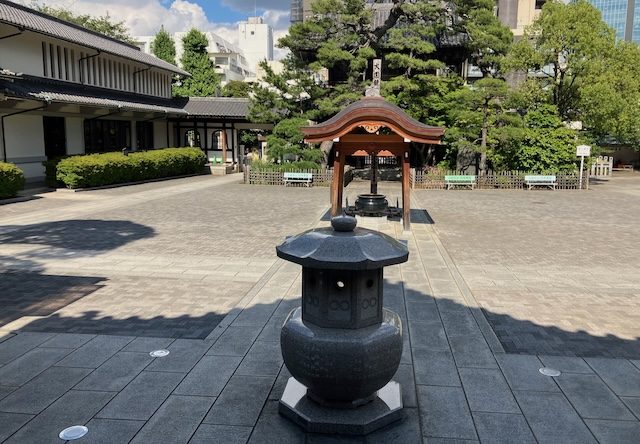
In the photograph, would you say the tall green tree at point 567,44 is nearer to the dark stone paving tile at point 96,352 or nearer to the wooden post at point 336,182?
the wooden post at point 336,182

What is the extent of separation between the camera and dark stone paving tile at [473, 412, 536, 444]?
4023mm

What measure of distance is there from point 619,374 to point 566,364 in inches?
19.0

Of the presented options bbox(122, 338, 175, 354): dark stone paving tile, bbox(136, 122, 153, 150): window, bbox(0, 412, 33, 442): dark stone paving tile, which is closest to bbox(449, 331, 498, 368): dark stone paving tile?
bbox(122, 338, 175, 354): dark stone paving tile

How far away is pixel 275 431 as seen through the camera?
4117 millimetres

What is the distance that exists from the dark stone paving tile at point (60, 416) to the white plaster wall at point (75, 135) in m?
24.6

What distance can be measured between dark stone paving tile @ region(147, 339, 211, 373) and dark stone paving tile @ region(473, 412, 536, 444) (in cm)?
284

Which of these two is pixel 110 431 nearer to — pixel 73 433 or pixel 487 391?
pixel 73 433

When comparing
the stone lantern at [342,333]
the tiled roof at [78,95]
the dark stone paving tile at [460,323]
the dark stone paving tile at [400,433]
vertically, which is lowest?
the dark stone paving tile at [400,433]

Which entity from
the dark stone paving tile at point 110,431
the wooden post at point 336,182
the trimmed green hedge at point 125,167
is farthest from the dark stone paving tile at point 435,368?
the trimmed green hedge at point 125,167

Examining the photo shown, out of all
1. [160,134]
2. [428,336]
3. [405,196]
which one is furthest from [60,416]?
[160,134]

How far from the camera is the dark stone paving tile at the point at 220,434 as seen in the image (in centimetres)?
398

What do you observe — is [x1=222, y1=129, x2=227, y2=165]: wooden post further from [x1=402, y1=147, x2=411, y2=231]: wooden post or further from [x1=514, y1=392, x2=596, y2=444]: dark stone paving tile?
[x1=514, y1=392, x2=596, y2=444]: dark stone paving tile

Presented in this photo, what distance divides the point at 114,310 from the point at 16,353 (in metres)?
1.61

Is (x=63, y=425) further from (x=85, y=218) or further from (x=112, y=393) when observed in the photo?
(x=85, y=218)
